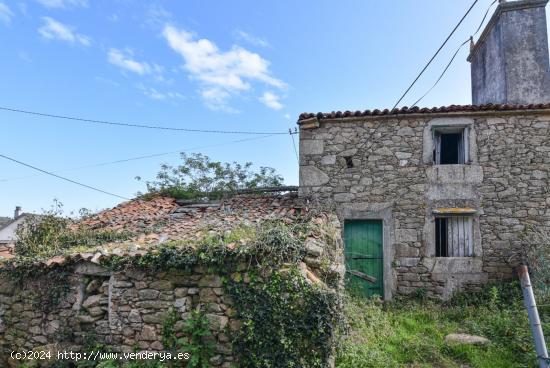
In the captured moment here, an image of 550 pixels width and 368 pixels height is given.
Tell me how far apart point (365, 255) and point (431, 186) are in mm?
2133

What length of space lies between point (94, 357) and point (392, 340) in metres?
4.29

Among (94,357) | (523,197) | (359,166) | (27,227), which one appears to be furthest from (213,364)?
(523,197)

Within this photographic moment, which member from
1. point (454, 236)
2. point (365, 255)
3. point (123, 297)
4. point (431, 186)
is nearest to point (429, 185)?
point (431, 186)

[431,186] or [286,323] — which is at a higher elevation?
[431,186]

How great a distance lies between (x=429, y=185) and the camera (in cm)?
716

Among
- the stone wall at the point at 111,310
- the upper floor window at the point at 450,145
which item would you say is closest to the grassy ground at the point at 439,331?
the stone wall at the point at 111,310

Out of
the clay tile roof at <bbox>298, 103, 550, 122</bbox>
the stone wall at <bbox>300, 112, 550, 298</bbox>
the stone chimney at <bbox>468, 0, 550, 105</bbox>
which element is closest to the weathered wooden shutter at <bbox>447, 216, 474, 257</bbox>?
the stone wall at <bbox>300, 112, 550, 298</bbox>

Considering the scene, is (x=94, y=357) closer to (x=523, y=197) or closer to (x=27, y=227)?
(x=27, y=227)

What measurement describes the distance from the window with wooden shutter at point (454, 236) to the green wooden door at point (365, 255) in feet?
4.25

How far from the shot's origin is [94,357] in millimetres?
4402

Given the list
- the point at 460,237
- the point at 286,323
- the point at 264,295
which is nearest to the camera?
the point at 286,323

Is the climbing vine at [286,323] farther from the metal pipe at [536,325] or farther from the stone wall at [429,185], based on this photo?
the stone wall at [429,185]

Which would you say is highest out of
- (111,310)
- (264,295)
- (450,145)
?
Result: (450,145)

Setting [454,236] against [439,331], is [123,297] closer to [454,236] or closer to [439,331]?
[439,331]
